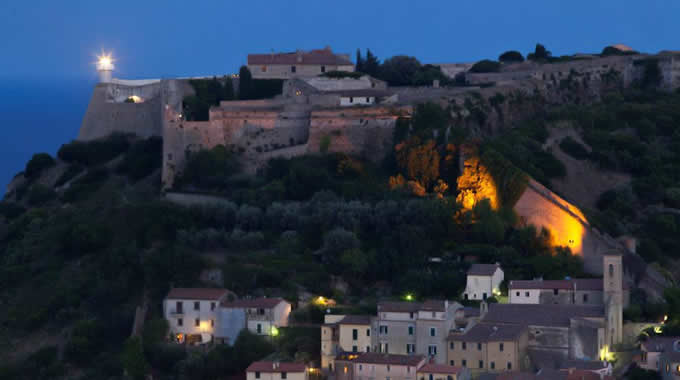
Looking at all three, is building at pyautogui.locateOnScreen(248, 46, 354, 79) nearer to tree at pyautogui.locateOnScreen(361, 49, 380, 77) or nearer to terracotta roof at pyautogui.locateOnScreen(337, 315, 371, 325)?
tree at pyautogui.locateOnScreen(361, 49, 380, 77)

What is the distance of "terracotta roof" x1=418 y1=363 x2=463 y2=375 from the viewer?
35.2m

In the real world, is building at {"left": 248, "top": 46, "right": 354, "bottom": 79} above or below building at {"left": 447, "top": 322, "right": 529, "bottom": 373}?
above

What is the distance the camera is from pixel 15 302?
1829 inches

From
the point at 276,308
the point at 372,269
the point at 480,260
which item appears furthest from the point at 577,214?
the point at 276,308

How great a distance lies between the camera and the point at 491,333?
120 ft

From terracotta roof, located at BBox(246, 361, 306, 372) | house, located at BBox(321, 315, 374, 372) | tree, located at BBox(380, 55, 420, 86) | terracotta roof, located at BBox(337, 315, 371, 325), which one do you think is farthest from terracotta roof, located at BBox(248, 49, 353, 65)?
terracotta roof, located at BBox(246, 361, 306, 372)

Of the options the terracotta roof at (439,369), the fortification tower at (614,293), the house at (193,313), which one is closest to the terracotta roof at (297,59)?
the house at (193,313)

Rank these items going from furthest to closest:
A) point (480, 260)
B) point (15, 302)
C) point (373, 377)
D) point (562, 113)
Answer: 1. point (562, 113)
2. point (15, 302)
3. point (480, 260)
4. point (373, 377)

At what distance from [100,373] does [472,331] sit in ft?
37.7

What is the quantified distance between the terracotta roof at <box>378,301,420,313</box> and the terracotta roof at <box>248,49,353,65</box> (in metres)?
22.0

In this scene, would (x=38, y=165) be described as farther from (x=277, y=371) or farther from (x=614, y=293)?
(x=614, y=293)

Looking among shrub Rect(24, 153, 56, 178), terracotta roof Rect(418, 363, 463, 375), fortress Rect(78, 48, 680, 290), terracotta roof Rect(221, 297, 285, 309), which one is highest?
fortress Rect(78, 48, 680, 290)

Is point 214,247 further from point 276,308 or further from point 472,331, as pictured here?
point 472,331

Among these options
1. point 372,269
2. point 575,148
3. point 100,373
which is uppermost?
point 575,148
